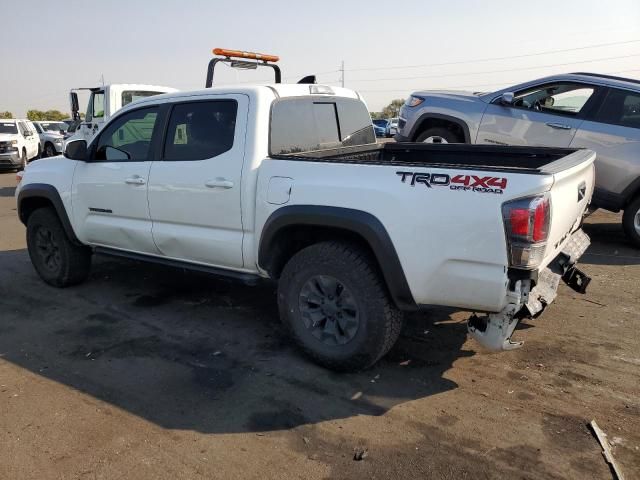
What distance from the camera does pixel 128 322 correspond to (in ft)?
15.0

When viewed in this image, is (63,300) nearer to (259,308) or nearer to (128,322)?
(128,322)

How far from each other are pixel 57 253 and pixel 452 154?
4.04 meters

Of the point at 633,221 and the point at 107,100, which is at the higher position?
the point at 107,100


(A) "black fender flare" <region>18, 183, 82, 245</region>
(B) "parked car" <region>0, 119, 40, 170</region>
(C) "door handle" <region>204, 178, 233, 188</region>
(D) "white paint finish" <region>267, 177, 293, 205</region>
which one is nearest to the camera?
(D) "white paint finish" <region>267, 177, 293, 205</region>

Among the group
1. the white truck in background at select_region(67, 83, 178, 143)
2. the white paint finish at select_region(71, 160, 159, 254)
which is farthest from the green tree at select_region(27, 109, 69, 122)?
the white paint finish at select_region(71, 160, 159, 254)

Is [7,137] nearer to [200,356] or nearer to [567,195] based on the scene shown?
[200,356]

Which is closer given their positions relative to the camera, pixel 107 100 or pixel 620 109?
pixel 620 109

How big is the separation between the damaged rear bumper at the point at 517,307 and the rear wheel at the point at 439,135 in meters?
4.68

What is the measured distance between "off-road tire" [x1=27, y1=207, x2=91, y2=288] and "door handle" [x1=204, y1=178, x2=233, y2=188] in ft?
7.07

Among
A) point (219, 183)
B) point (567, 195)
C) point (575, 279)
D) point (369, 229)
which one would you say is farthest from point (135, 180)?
point (575, 279)

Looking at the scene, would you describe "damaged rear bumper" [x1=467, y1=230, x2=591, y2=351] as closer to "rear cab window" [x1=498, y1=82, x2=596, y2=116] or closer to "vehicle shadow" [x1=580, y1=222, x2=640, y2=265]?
"vehicle shadow" [x1=580, y1=222, x2=640, y2=265]

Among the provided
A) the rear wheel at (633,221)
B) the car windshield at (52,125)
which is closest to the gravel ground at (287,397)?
the rear wheel at (633,221)

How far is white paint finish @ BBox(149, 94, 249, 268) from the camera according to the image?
3.89 metres

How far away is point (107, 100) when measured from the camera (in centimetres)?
1112
